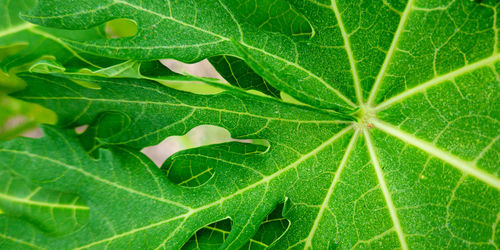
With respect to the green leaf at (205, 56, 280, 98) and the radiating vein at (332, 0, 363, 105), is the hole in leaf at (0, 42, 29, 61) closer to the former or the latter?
the green leaf at (205, 56, 280, 98)

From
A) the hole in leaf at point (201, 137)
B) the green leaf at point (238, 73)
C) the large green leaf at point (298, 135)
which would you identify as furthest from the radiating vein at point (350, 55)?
the hole in leaf at point (201, 137)

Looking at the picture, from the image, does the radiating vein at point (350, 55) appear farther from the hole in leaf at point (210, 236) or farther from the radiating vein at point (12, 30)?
the radiating vein at point (12, 30)

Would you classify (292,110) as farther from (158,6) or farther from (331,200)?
(158,6)

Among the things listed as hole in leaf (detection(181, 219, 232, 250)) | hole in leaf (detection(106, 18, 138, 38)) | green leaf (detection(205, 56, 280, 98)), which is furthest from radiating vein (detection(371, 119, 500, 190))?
hole in leaf (detection(106, 18, 138, 38))

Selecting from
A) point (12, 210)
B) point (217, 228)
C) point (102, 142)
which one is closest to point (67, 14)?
point (102, 142)

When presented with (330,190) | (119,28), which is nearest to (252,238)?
(330,190)

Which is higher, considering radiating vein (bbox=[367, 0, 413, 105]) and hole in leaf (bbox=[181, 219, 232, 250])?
radiating vein (bbox=[367, 0, 413, 105])

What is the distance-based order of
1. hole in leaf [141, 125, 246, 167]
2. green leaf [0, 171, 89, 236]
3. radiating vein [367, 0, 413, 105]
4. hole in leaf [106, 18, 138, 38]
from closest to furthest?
radiating vein [367, 0, 413, 105], green leaf [0, 171, 89, 236], hole in leaf [106, 18, 138, 38], hole in leaf [141, 125, 246, 167]
